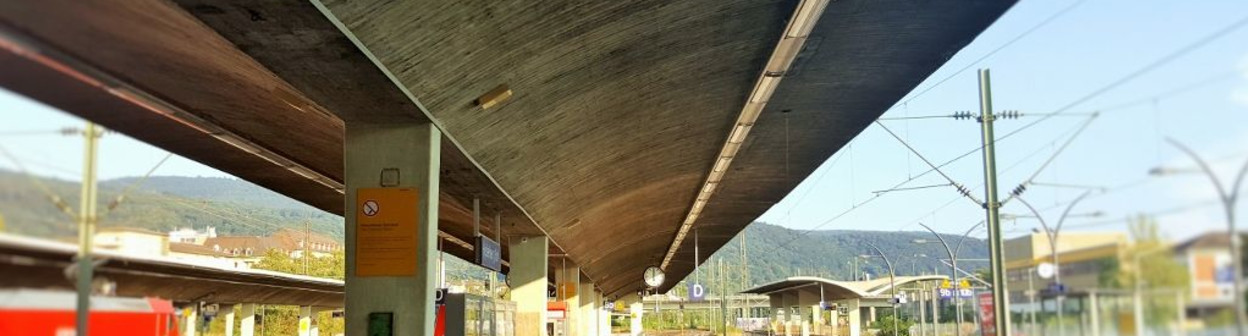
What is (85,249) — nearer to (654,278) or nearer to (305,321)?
(654,278)

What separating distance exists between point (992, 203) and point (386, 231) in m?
7.42

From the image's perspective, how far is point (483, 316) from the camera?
18.7 metres

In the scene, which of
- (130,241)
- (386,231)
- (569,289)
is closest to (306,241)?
(569,289)

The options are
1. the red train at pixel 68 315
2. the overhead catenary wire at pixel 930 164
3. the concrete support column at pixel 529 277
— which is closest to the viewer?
the red train at pixel 68 315

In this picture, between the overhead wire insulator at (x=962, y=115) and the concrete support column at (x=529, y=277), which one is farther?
the concrete support column at (x=529, y=277)

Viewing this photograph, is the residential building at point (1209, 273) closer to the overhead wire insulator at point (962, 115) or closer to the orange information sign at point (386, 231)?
the orange information sign at point (386, 231)

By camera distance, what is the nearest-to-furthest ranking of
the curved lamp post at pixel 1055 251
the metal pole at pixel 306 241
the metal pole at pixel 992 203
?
the curved lamp post at pixel 1055 251 < the metal pole at pixel 992 203 < the metal pole at pixel 306 241

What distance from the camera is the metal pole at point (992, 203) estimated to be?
11.2 meters

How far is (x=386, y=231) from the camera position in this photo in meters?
11.6

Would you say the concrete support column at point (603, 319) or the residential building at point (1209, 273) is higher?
the residential building at point (1209, 273)

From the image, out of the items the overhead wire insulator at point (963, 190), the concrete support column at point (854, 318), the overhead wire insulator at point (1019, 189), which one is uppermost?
the overhead wire insulator at point (963, 190)

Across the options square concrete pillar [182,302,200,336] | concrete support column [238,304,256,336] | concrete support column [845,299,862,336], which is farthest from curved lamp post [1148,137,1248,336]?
concrete support column [845,299,862,336]

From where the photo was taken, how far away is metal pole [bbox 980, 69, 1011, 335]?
11.2 m

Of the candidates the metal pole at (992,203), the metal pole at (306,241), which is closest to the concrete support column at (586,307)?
the metal pole at (306,241)
